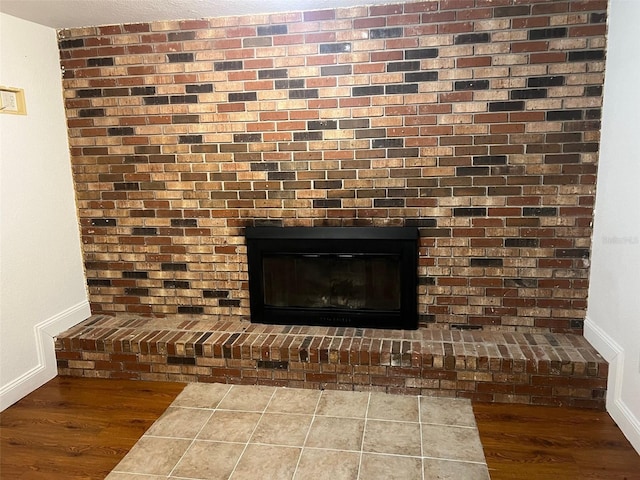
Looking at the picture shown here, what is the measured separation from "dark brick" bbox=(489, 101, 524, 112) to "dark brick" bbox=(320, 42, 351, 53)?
35.6 inches

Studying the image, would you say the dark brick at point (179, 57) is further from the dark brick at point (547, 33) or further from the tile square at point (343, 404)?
the tile square at point (343, 404)

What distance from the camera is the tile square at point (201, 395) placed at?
2.66 m

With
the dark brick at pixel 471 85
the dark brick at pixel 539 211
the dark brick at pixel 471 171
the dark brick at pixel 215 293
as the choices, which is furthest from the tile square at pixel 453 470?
the dark brick at pixel 471 85

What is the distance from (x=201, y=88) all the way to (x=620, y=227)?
2.52m

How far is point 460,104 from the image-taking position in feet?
8.95

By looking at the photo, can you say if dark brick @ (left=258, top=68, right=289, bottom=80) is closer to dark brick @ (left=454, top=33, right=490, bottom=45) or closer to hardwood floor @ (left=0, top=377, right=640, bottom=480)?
dark brick @ (left=454, top=33, right=490, bottom=45)

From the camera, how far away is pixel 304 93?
9.39ft

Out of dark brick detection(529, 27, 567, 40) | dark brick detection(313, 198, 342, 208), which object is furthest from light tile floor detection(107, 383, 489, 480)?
dark brick detection(529, 27, 567, 40)

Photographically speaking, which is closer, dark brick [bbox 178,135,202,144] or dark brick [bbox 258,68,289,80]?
dark brick [bbox 258,68,289,80]

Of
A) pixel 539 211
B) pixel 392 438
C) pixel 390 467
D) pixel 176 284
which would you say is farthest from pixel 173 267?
pixel 539 211

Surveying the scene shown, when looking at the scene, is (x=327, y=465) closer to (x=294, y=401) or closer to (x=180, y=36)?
(x=294, y=401)

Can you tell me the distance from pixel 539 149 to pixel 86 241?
3016 mm

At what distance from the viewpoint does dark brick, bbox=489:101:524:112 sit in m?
2.67

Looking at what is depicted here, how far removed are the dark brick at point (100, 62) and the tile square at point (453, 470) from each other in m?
2.99
